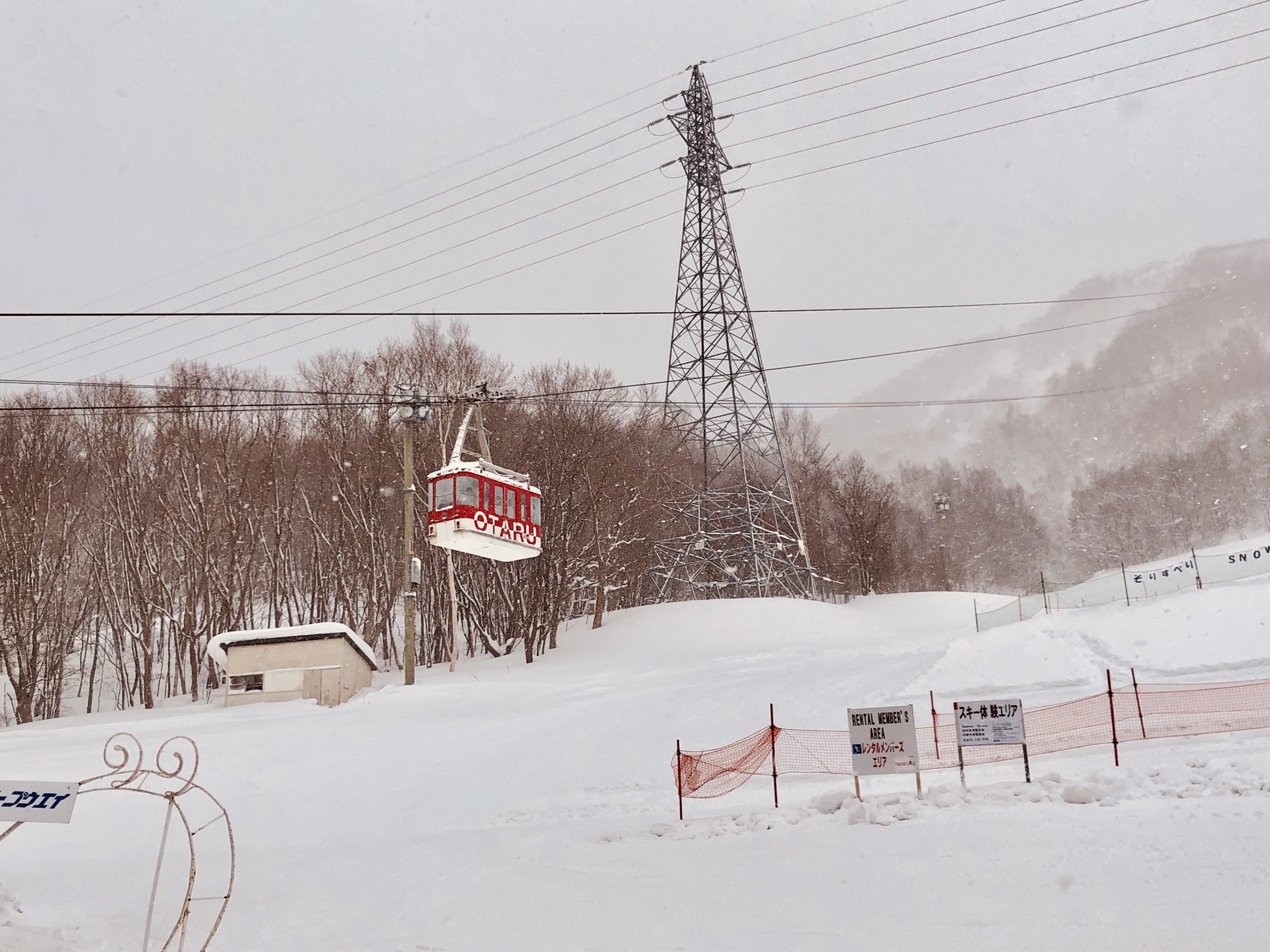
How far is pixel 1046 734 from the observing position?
16078mm

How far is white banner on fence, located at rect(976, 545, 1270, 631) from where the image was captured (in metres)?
26.1

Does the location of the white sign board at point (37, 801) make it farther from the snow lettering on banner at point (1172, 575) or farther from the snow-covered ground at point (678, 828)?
the snow lettering on banner at point (1172, 575)

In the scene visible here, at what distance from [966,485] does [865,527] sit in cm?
7135

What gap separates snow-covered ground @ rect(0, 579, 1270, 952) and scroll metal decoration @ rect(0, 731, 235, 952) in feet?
1.11

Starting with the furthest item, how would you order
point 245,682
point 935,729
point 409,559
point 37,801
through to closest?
point 245,682 → point 409,559 → point 935,729 → point 37,801

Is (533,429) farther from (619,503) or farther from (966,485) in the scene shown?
(966,485)

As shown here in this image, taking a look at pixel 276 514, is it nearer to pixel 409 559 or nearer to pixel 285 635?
pixel 285 635

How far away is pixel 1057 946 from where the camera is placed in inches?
272

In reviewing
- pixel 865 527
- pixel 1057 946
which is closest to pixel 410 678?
pixel 1057 946

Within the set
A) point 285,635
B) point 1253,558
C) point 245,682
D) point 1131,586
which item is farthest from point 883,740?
point 1253,558

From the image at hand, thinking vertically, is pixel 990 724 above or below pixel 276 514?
below

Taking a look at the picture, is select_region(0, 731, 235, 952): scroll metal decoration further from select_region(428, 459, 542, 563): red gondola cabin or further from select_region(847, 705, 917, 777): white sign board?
select_region(847, 705, 917, 777): white sign board

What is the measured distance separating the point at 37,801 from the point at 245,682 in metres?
22.0

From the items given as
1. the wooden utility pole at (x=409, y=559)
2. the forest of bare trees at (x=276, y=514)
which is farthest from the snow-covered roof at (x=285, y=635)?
the forest of bare trees at (x=276, y=514)
